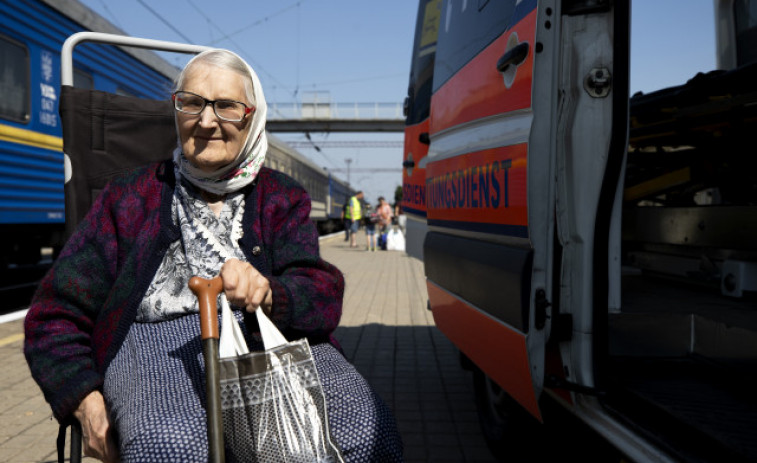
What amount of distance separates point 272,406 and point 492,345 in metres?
1.17

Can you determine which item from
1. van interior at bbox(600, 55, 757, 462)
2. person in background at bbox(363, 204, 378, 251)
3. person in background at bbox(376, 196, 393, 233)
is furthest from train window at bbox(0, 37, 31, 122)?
person in background at bbox(376, 196, 393, 233)

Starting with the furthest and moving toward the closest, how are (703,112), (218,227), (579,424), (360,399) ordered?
(703,112)
(579,424)
(218,227)
(360,399)

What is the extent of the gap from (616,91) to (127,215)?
1472 millimetres

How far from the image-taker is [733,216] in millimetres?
2812

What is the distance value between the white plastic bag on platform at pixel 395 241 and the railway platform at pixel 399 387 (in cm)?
1000

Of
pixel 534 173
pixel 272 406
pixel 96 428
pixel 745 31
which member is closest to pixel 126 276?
pixel 96 428

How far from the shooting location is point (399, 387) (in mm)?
4344

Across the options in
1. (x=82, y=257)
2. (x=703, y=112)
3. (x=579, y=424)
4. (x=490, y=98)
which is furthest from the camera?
(x=703, y=112)

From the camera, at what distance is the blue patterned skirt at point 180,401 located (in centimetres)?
135

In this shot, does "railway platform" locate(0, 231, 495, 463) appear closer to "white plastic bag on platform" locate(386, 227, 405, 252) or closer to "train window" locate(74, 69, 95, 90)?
"train window" locate(74, 69, 95, 90)

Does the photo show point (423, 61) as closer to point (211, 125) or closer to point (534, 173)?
point (534, 173)

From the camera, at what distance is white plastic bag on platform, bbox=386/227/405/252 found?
18.0 metres

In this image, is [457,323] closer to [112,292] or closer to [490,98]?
[490,98]

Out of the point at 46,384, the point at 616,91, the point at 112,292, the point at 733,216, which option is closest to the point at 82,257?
Answer: the point at 112,292
